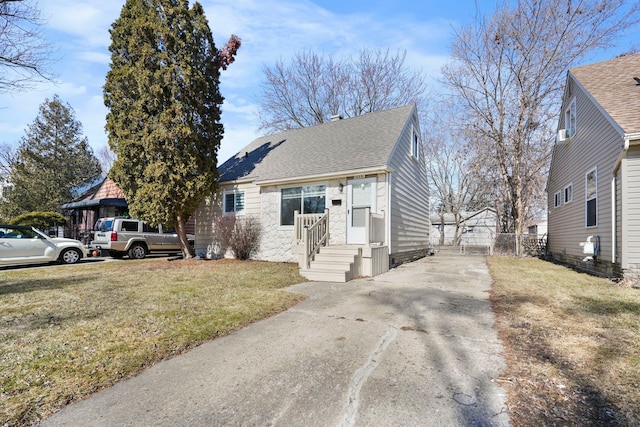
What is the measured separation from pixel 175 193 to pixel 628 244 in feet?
41.6

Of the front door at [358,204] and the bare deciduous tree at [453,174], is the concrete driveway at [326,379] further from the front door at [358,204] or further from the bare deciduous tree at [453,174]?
the bare deciduous tree at [453,174]

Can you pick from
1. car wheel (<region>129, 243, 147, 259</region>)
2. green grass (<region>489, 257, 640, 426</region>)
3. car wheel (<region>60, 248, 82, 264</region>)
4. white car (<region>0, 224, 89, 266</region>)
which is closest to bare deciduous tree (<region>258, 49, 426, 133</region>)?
car wheel (<region>129, 243, 147, 259</region>)

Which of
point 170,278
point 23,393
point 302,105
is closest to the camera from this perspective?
point 23,393

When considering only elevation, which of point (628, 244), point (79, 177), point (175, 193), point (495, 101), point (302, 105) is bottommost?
point (628, 244)

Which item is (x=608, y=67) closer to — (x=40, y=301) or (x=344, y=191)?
(x=344, y=191)

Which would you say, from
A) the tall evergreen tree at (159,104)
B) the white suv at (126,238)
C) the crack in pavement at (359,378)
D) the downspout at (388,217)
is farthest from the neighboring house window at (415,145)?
the white suv at (126,238)

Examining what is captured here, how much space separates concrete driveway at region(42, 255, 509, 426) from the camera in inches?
83.1

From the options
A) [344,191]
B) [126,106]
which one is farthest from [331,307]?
[126,106]

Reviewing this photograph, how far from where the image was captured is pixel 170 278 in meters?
7.57

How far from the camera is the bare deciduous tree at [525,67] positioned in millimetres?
14766

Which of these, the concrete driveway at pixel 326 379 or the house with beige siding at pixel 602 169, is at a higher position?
the house with beige siding at pixel 602 169

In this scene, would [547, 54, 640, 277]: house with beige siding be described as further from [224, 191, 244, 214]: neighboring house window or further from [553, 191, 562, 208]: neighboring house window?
[224, 191, 244, 214]: neighboring house window

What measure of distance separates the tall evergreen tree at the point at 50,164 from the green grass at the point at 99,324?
2008cm

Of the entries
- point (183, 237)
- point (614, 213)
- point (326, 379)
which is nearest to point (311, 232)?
point (326, 379)
